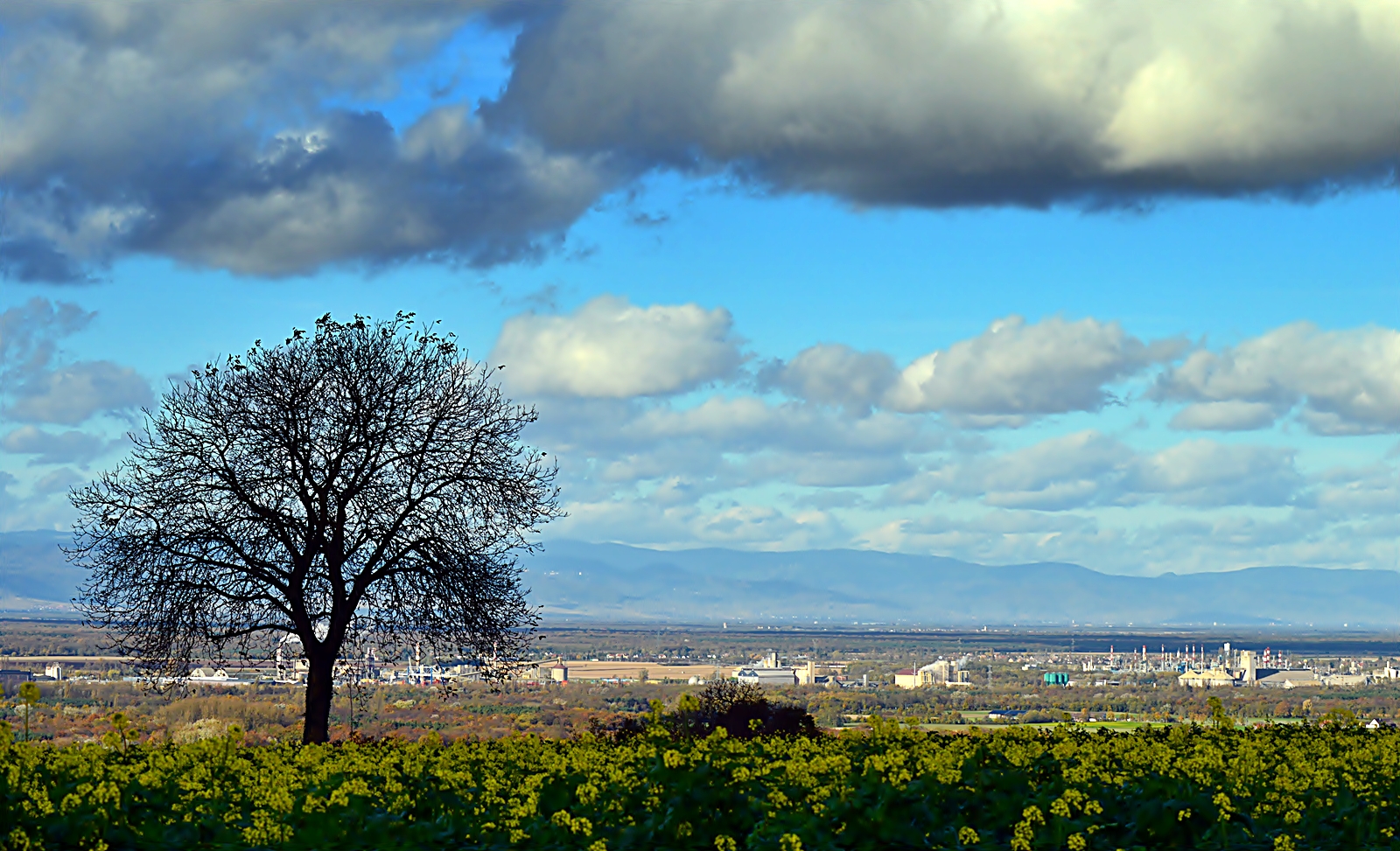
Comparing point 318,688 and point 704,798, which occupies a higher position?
point 704,798

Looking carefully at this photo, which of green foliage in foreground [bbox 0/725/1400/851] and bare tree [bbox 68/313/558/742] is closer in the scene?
green foliage in foreground [bbox 0/725/1400/851]

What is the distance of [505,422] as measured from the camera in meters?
27.8

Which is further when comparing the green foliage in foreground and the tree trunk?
the tree trunk

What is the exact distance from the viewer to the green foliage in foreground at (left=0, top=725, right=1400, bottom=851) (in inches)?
400

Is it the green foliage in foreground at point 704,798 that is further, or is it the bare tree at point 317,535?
the bare tree at point 317,535

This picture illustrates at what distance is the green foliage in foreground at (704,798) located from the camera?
1015 cm

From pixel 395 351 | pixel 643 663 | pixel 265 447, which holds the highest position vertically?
pixel 395 351

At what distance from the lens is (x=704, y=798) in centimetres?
1067

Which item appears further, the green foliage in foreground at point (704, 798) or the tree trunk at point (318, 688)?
the tree trunk at point (318, 688)

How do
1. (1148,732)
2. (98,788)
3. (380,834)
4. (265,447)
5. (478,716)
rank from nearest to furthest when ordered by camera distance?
(380,834) < (98,788) < (1148,732) < (265,447) < (478,716)

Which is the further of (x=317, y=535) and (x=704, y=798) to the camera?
(x=317, y=535)

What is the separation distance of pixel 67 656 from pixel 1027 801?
106214 millimetres

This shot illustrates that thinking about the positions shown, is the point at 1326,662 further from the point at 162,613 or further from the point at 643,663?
the point at 162,613

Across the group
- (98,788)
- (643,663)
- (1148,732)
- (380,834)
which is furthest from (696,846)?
(643,663)
